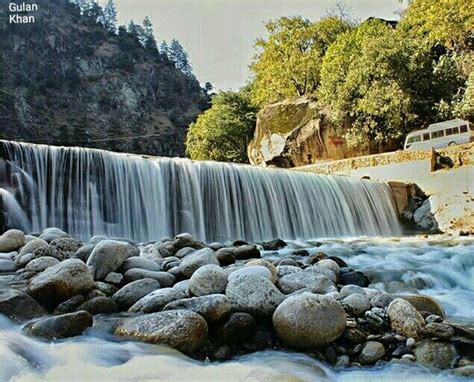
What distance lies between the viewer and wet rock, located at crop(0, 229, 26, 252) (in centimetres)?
559

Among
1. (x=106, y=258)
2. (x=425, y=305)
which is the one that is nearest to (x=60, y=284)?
(x=106, y=258)

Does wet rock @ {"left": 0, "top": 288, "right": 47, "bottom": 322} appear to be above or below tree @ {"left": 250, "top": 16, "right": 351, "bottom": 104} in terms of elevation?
below

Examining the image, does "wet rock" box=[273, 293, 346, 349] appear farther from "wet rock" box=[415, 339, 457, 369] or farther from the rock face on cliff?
the rock face on cliff

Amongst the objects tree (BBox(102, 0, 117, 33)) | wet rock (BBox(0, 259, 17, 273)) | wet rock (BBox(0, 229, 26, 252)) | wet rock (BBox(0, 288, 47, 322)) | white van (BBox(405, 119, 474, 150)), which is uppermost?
tree (BBox(102, 0, 117, 33))

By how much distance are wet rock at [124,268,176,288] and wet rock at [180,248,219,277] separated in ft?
0.71

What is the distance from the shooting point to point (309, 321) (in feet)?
9.91

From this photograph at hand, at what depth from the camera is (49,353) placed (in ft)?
9.02

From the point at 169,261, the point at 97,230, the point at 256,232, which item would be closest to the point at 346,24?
the point at 256,232

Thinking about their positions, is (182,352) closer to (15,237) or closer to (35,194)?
(15,237)

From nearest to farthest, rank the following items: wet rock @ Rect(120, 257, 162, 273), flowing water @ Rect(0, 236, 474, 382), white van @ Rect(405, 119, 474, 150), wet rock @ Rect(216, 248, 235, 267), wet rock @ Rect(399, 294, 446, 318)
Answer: flowing water @ Rect(0, 236, 474, 382) < wet rock @ Rect(399, 294, 446, 318) < wet rock @ Rect(120, 257, 162, 273) < wet rock @ Rect(216, 248, 235, 267) < white van @ Rect(405, 119, 474, 150)

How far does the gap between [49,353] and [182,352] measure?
86cm

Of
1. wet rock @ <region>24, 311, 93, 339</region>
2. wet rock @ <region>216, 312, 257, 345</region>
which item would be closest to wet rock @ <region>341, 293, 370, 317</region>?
wet rock @ <region>216, 312, 257, 345</region>

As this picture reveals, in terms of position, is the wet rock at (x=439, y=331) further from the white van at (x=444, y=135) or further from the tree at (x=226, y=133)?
the tree at (x=226, y=133)

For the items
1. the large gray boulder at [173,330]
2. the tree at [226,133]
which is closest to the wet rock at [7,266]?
the large gray boulder at [173,330]
